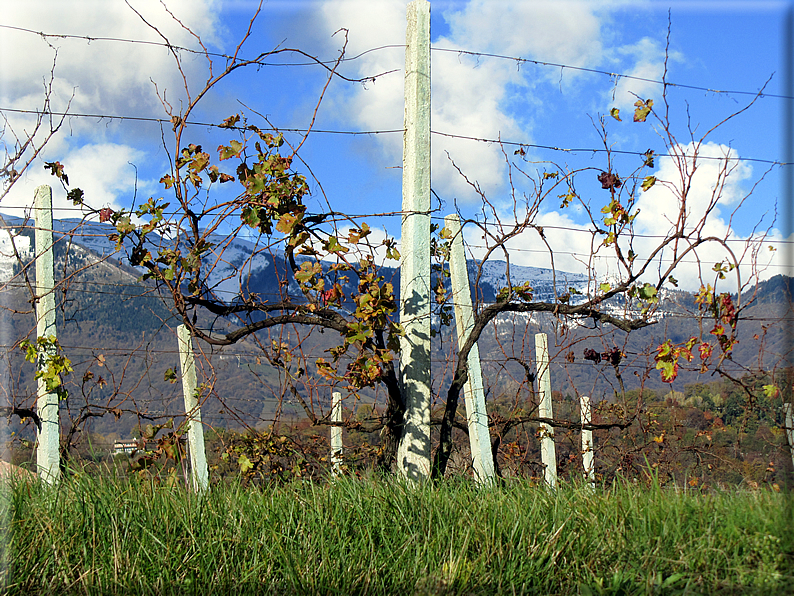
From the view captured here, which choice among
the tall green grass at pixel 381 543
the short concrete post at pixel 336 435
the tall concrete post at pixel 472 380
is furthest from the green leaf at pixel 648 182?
the short concrete post at pixel 336 435

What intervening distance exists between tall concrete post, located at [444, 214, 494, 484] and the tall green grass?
1.88 metres

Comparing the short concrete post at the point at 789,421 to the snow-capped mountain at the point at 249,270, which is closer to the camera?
the snow-capped mountain at the point at 249,270

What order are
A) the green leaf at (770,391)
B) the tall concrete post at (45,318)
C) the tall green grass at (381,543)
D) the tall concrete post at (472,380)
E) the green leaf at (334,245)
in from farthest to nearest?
1. the tall concrete post at (472,380)
2. the tall concrete post at (45,318)
3. the green leaf at (770,391)
4. the green leaf at (334,245)
5. the tall green grass at (381,543)

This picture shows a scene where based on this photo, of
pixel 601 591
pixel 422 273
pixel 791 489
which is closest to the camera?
pixel 601 591

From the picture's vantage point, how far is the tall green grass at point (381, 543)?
2303 mm

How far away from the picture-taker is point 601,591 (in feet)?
7.52

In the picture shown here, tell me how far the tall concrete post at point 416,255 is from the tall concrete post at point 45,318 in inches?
100

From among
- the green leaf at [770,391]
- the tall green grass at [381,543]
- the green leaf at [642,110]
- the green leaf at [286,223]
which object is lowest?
the tall green grass at [381,543]

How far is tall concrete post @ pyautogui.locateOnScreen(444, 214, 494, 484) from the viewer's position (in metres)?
4.81

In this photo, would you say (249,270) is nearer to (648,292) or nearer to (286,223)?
(286,223)

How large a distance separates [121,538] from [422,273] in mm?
2059

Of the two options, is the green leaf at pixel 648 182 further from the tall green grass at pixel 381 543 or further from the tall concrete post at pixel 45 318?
the tall concrete post at pixel 45 318

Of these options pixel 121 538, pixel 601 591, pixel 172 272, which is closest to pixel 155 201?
pixel 172 272

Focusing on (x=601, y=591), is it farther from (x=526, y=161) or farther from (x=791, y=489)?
(x=526, y=161)
